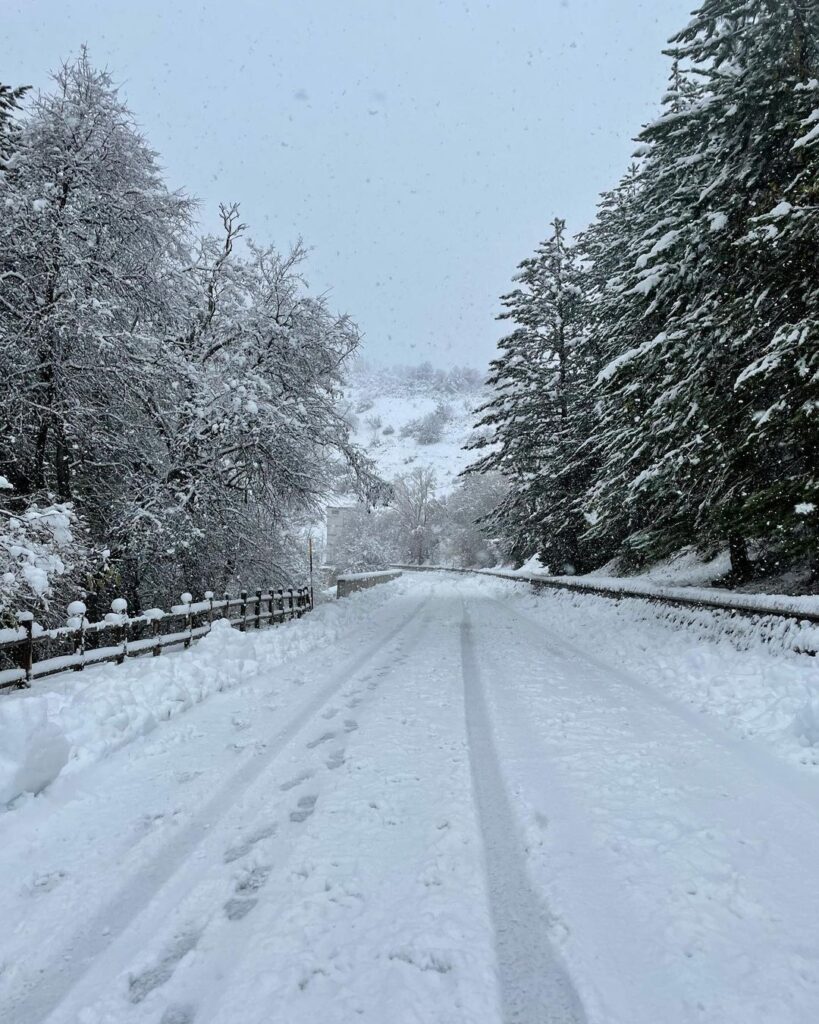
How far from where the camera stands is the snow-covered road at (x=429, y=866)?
2236 millimetres

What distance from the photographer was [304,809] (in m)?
3.85

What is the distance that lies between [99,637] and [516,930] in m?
9.39

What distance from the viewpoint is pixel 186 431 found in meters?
11.9

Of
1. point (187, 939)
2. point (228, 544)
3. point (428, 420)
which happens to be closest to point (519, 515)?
point (228, 544)

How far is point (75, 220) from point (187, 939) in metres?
11.3

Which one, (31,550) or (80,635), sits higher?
(31,550)

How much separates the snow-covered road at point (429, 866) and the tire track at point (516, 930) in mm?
12

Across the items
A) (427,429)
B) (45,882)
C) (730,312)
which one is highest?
(427,429)

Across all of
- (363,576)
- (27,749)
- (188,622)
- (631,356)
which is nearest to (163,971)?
(27,749)

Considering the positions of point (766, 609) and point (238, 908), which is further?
point (766, 609)

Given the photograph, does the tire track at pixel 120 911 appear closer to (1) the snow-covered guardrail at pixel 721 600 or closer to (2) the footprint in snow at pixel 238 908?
(2) the footprint in snow at pixel 238 908

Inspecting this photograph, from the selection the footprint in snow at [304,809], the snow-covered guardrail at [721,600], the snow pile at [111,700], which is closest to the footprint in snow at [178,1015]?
the footprint in snow at [304,809]

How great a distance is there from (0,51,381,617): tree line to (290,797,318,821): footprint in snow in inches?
144

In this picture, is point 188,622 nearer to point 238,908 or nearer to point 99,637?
point 99,637
